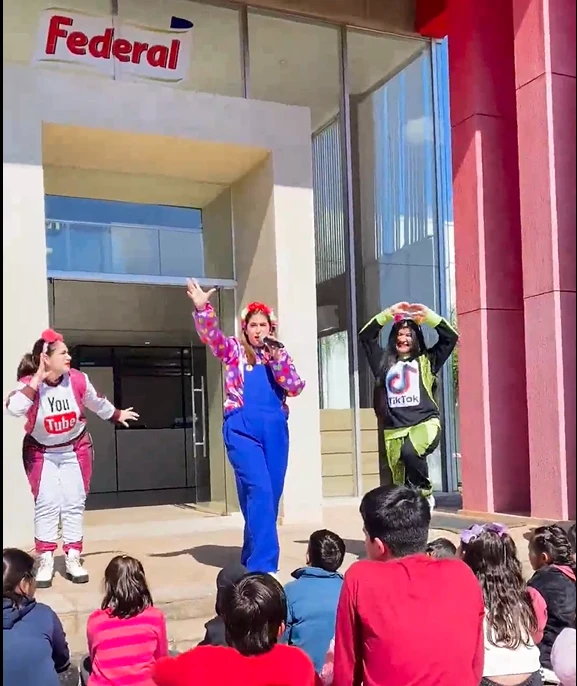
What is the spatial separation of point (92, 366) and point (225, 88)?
21.6 ft

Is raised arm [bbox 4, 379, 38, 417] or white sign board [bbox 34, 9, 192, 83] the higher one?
white sign board [bbox 34, 9, 192, 83]

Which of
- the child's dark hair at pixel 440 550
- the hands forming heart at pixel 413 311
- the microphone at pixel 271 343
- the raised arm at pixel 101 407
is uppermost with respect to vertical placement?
the hands forming heart at pixel 413 311

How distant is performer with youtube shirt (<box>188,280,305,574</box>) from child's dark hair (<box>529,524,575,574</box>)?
4.57 feet

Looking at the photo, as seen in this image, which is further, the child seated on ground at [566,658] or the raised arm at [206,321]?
the raised arm at [206,321]

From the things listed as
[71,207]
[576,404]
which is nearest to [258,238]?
[71,207]

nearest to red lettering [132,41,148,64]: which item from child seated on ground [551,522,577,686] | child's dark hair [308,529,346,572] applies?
child's dark hair [308,529,346,572]

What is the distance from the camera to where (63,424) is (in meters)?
4.30

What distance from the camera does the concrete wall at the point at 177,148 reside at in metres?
5.71

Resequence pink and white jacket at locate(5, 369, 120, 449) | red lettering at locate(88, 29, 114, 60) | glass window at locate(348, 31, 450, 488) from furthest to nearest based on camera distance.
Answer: glass window at locate(348, 31, 450, 488) < red lettering at locate(88, 29, 114, 60) < pink and white jacket at locate(5, 369, 120, 449)

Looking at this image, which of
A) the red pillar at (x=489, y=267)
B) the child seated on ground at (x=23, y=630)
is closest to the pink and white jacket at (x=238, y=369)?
the child seated on ground at (x=23, y=630)

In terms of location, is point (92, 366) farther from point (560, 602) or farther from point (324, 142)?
point (560, 602)

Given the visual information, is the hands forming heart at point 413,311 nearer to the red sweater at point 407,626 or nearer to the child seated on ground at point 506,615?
the child seated on ground at point 506,615

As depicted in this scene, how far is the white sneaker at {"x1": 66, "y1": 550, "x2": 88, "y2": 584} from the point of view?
434cm

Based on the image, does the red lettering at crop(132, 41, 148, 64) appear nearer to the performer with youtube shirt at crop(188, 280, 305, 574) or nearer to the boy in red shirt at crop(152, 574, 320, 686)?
the performer with youtube shirt at crop(188, 280, 305, 574)
